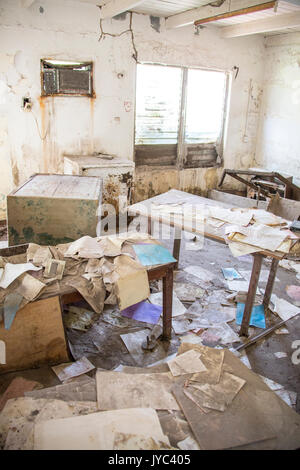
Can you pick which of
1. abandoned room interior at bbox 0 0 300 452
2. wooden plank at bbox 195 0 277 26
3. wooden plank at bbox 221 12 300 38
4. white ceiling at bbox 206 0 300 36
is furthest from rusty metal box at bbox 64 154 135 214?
wooden plank at bbox 221 12 300 38

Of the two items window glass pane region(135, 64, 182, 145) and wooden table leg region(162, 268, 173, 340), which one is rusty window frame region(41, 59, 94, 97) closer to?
window glass pane region(135, 64, 182, 145)

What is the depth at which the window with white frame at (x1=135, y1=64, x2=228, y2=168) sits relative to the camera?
19.2ft

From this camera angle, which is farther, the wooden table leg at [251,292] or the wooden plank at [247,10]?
the wooden plank at [247,10]

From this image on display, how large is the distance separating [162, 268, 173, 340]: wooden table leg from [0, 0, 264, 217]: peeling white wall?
3319mm

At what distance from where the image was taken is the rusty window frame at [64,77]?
4.83 metres

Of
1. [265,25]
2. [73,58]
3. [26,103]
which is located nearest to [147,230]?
[26,103]

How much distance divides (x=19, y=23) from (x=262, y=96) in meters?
4.58

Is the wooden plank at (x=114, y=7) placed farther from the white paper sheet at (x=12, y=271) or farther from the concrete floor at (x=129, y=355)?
the concrete floor at (x=129, y=355)

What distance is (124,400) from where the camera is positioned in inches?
61.6

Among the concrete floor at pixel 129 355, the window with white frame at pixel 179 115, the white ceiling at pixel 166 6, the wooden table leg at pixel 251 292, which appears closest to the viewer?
the concrete floor at pixel 129 355

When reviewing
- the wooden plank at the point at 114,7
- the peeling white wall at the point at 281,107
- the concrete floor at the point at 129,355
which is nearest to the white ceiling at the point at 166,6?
the wooden plank at the point at 114,7

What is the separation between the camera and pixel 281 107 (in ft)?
21.8

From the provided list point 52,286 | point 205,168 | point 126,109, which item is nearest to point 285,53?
point 205,168

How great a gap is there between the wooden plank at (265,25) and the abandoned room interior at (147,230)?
29 millimetres
